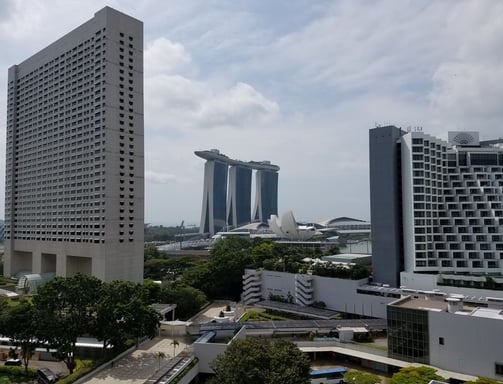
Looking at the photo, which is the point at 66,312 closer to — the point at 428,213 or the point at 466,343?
the point at 466,343

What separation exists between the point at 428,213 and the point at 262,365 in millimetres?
27935

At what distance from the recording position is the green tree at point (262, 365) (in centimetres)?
1927

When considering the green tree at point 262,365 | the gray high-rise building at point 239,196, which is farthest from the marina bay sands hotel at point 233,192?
the green tree at point 262,365

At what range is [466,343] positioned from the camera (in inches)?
968

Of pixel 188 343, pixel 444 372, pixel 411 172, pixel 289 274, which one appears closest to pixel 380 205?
pixel 411 172

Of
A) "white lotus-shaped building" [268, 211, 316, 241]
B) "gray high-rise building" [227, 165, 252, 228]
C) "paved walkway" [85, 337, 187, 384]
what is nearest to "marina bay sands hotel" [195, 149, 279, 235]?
"gray high-rise building" [227, 165, 252, 228]

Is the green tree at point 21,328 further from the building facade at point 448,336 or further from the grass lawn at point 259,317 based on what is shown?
the building facade at point 448,336

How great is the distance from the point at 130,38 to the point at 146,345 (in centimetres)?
3604

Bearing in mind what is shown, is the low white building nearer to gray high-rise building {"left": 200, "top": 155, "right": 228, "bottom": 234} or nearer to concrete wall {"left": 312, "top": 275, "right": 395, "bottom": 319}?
concrete wall {"left": 312, "top": 275, "right": 395, "bottom": 319}

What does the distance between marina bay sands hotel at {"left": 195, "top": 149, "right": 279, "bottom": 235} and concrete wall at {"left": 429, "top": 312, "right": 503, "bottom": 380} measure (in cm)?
10727

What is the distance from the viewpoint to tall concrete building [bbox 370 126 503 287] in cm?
3991

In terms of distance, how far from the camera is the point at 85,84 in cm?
5009

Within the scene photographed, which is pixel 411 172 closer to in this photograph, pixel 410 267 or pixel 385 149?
pixel 385 149

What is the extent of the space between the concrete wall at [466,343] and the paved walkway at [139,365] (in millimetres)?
17248
